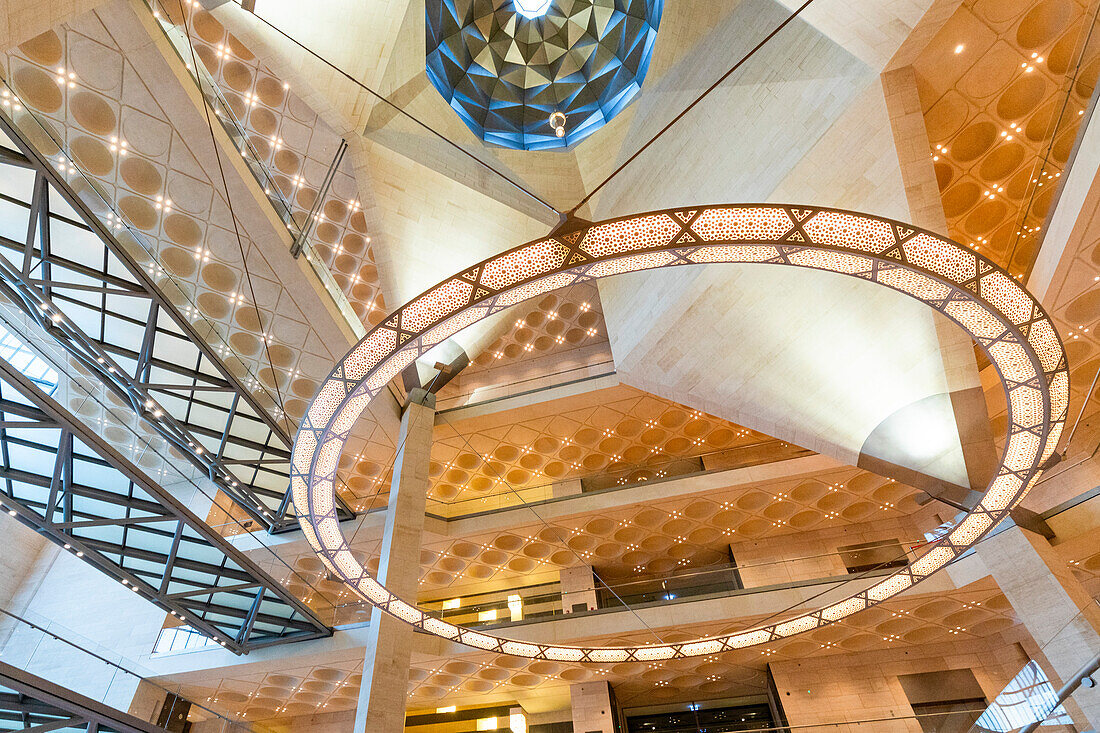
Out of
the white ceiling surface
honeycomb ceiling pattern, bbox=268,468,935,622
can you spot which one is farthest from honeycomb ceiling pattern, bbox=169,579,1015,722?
the white ceiling surface

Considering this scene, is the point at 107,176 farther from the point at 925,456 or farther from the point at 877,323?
the point at 925,456

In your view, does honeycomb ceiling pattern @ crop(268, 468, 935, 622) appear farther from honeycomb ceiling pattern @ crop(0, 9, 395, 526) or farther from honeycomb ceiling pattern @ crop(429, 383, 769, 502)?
honeycomb ceiling pattern @ crop(0, 9, 395, 526)

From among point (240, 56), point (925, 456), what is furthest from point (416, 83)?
point (925, 456)

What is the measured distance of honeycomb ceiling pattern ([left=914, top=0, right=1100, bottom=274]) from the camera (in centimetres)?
1043

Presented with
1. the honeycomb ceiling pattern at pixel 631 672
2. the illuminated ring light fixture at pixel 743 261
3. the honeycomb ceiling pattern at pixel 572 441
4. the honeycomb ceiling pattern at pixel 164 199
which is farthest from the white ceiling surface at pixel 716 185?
the honeycomb ceiling pattern at pixel 631 672

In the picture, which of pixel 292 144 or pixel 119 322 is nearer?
pixel 119 322

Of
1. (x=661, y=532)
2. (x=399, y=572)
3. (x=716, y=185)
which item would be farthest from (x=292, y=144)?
(x=661, y=532)

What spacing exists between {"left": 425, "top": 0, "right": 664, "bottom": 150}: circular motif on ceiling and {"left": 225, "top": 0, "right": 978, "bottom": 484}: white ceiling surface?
1.05 m

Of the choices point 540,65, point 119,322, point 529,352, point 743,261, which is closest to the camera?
point 743,261

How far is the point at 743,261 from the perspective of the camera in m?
6.53

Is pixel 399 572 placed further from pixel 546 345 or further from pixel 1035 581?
pixel 1035 581

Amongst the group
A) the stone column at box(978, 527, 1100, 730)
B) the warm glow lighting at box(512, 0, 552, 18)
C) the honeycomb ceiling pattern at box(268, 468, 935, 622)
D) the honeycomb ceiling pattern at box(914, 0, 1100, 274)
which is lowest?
the stone column at box(978, 527, 1100, 730)

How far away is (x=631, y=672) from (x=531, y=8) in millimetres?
20338

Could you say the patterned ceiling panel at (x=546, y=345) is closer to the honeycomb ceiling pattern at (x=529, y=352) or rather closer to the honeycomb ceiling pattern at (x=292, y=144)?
the honeycomb ceiling pattern at (x=529, y=352)
